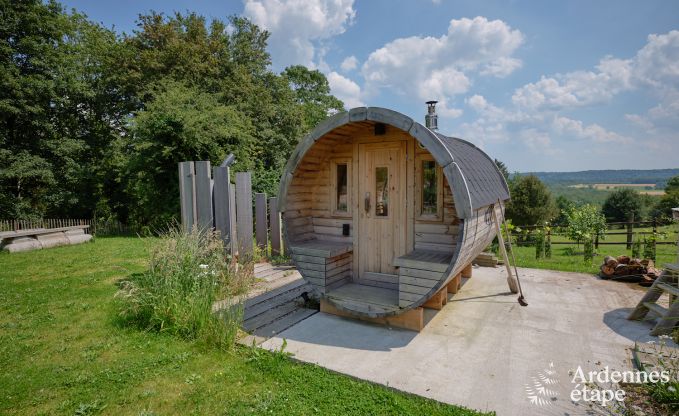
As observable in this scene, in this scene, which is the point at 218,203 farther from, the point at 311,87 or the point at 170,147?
the point at 311,87

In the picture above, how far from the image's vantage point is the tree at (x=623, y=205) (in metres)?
42.4

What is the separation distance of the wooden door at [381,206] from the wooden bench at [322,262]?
0.35m

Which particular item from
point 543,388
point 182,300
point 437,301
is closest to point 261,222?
point 182,300

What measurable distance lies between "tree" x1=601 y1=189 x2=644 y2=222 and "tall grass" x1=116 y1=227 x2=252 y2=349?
50.2 meters

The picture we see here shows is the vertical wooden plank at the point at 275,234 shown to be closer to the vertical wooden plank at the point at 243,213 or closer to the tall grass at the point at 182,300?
the vertical wooden plank at the point at 243,213

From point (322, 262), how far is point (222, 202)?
2598 mm

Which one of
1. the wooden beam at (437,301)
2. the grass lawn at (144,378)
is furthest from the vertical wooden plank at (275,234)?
the wooden beam at (437,301)

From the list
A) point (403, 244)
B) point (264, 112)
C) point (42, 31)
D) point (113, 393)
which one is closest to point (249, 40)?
point (264, 112)


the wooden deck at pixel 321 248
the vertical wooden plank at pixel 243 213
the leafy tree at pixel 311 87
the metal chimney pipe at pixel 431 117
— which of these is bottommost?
the wooden deck at pixel 321 248

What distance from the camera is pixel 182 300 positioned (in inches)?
187

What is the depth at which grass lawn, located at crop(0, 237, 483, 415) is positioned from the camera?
316cm

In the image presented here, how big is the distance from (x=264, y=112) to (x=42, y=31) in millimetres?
12301

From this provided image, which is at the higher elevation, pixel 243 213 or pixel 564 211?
pixel 243 213

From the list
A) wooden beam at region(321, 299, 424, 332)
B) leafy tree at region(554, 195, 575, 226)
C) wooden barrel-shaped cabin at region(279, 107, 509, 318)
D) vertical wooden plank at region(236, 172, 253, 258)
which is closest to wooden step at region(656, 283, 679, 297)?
wooden barrel-shaped cabin at region(279, 107, 509, 318)
